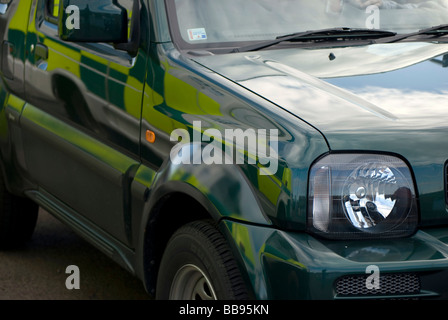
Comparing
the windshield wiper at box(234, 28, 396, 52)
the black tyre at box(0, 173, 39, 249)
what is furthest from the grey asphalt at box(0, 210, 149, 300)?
the windshield wiper at box(234, 28, 396, 52)

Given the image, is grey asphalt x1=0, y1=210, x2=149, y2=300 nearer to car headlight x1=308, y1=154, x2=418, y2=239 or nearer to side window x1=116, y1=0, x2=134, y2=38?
side window x1=116, y1=0, x2=134, y2=38

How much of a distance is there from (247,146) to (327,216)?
13.9 inches

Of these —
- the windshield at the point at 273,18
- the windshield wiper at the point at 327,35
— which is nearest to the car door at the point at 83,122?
the windshield at the point at 273,18

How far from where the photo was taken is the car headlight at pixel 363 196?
274 cm

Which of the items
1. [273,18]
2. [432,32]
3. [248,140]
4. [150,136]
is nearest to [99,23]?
[150,136]

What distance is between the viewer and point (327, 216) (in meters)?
2.75

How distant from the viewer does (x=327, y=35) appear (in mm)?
3744

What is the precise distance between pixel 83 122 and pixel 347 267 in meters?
1.86

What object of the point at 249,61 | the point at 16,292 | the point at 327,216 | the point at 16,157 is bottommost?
the point at 16,292

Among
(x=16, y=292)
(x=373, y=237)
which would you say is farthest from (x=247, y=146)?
(x=16, y=292)

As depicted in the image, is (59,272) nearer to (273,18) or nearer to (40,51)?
(40,51)

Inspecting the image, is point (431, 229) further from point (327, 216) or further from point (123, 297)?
point (123, 297)

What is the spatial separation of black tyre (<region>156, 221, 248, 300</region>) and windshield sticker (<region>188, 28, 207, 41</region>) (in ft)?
2.90

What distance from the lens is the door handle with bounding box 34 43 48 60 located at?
445cm
